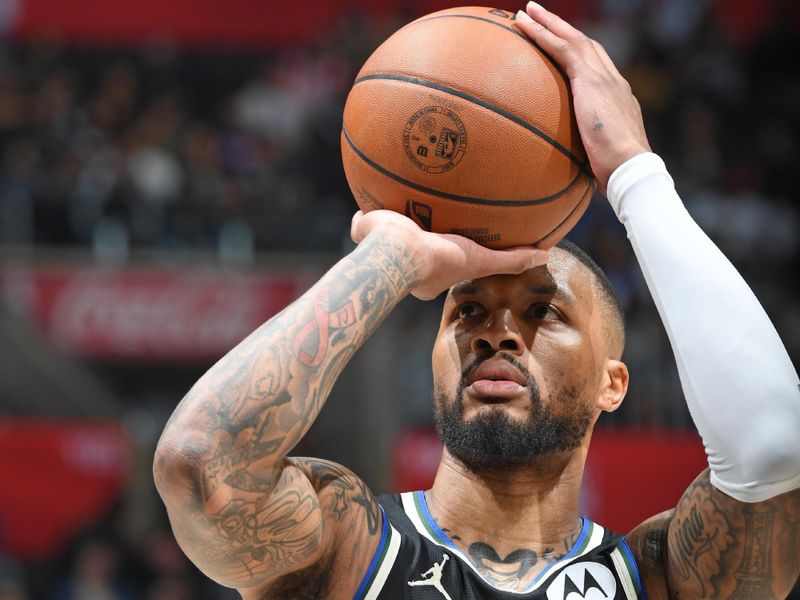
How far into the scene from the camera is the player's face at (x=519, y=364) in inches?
110

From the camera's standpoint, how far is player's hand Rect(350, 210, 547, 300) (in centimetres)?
261

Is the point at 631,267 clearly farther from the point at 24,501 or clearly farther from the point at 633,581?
the point at 633,581

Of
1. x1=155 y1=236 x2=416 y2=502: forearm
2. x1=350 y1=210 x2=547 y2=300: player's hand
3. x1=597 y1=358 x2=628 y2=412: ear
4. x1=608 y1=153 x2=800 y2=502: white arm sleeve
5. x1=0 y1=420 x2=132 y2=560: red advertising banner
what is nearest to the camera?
x1=155 y1=236 x2=416 y2=502: forearm

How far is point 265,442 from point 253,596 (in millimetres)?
442

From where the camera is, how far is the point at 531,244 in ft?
9.11

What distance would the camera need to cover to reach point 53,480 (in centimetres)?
747

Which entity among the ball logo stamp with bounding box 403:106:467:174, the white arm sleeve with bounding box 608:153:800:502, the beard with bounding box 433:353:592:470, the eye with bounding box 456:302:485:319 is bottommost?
the beard with bounding box 433:353:592:470

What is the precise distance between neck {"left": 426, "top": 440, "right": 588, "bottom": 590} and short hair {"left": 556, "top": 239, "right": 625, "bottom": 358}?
13.1 inches

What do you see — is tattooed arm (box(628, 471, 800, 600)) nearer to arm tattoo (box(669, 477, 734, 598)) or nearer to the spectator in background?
arm tattoo (box(669, 477, 734, 598))

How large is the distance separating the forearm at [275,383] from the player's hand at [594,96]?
0.50m

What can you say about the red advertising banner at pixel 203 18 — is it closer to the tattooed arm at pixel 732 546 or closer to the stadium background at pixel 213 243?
the stadium background at pixel 213 243

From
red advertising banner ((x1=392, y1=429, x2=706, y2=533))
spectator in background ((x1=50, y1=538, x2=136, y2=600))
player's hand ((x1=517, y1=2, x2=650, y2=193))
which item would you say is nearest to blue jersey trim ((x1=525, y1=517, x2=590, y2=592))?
player's hand ((x1=517, y1=2, x2=650, y2=193))

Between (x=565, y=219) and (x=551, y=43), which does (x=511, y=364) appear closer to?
(x=565, y=219)

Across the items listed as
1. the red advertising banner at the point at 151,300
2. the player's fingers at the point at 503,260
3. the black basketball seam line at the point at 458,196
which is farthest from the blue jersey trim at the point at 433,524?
the red advertising banner at the point at 151,300
